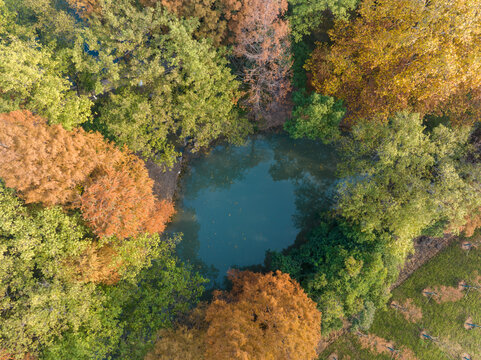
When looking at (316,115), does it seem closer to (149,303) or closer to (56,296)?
(149,303)

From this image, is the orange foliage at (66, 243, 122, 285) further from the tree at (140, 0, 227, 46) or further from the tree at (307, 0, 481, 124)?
the tree at (307, 0, 481, 124)

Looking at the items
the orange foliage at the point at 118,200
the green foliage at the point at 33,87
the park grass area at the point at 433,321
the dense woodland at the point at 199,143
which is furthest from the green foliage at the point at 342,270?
the green foliage at the point at 33,87

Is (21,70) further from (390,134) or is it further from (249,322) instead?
Result: (390,134)

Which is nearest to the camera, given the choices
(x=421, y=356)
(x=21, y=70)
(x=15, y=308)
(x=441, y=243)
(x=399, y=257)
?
(x=15, y=308)

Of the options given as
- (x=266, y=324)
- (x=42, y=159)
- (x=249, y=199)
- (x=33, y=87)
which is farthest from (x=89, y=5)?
(x=266, y=324)

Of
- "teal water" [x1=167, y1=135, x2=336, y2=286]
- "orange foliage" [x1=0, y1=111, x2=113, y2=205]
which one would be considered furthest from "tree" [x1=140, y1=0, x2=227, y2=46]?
"orange foliage" [x1=0, y1=111, x2=113, y2=205]

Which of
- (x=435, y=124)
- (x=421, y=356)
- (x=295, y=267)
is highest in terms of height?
(x=435, y=124)

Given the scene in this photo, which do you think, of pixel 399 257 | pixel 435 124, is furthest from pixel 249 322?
pixel 435 124
